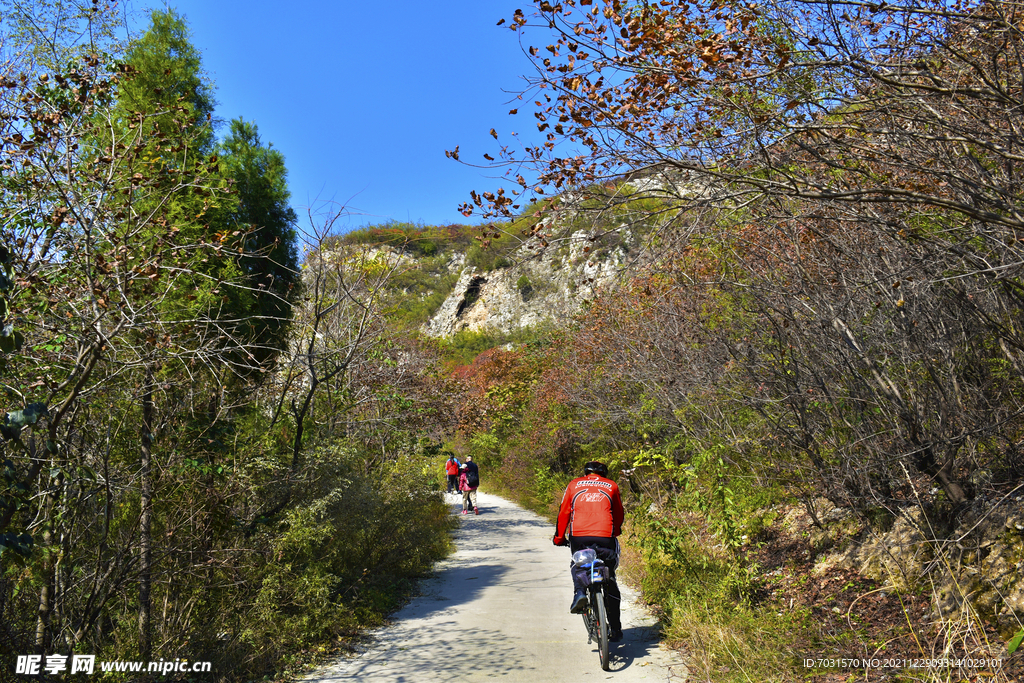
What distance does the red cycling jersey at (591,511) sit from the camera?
6.52 metres

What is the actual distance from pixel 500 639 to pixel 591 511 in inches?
69.4

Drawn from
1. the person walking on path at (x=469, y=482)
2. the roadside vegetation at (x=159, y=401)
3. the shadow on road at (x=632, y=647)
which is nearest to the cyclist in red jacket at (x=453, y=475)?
the person walking on path at (x=469, y=482)

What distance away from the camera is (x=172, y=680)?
17.3 ft

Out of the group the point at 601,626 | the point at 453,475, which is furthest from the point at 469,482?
the point at 601,626

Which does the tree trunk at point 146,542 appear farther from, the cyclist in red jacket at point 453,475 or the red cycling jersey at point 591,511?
the cyclist in red jacket at point 453,475

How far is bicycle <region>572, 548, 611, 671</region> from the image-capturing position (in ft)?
19.1

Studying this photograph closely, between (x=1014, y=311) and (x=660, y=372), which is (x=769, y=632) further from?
(x=660, y=372)

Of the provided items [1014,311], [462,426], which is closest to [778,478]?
[1014,311]

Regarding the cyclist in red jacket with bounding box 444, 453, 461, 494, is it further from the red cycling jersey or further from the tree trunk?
the tree trunk

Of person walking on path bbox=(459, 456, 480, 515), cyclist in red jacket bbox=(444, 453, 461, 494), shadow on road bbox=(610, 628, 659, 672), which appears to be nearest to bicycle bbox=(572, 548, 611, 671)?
shadow on road bbox=(610, 628, 659, 672)

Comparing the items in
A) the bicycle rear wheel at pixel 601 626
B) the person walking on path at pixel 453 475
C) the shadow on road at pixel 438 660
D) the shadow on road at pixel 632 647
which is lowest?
the shadow on road at pixel 632 647

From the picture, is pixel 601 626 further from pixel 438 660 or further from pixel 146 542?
pixel 146 542

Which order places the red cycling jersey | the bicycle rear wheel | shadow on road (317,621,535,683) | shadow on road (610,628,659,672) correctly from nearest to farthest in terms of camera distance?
the bicycle rear wheel, shadow on road (317,621,535,683), shadow on road (610,628,659,672), the red cycling jersey

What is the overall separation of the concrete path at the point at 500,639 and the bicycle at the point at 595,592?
208 mm
